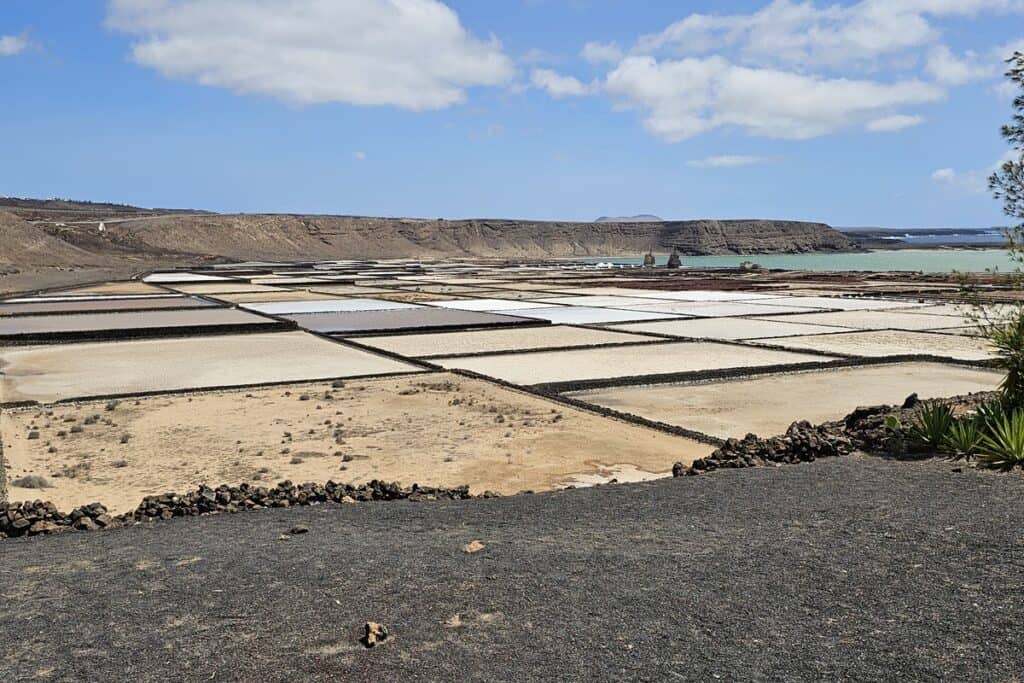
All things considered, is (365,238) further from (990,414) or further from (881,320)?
(990,414)

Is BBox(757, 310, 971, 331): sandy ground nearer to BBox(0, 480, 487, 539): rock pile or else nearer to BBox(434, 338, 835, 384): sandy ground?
BBox(434, 338, 835, 384): sandy ground

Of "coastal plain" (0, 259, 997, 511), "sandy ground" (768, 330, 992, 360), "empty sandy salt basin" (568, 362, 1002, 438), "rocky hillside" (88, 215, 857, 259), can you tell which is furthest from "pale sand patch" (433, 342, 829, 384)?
"rocky hillside" (88, 215, 857, 259)

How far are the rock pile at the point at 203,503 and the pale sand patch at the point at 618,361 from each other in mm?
9255

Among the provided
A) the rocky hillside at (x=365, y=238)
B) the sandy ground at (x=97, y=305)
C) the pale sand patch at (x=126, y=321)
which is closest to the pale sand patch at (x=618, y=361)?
the pale sand patch at (x=126, y=321)

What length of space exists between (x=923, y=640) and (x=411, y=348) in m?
20.0

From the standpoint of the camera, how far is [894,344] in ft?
79.9

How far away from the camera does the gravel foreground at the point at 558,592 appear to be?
194 inches

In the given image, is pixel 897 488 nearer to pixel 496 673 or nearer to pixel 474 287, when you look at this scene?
pixel 496 673

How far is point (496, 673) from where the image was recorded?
15.8ft

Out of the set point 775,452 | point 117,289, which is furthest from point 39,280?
point 775,452

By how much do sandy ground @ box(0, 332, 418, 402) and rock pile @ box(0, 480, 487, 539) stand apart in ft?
30.3

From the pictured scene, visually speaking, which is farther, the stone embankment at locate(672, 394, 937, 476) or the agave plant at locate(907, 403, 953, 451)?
the stone embankment at locate(672, 394, 937, 476)

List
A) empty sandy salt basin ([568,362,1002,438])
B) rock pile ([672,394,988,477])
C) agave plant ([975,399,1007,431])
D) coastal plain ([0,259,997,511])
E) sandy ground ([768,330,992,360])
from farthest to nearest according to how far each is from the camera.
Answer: sandy ground ([768,330,992,360]) < empty sandy salt basin ([568,362,1002,438]) < coastal plain ([0,259,997,511]) < rock pile ([672,394,988,477]) < agave plant ([975,399,1007,431])

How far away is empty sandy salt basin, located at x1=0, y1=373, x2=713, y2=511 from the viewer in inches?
424
